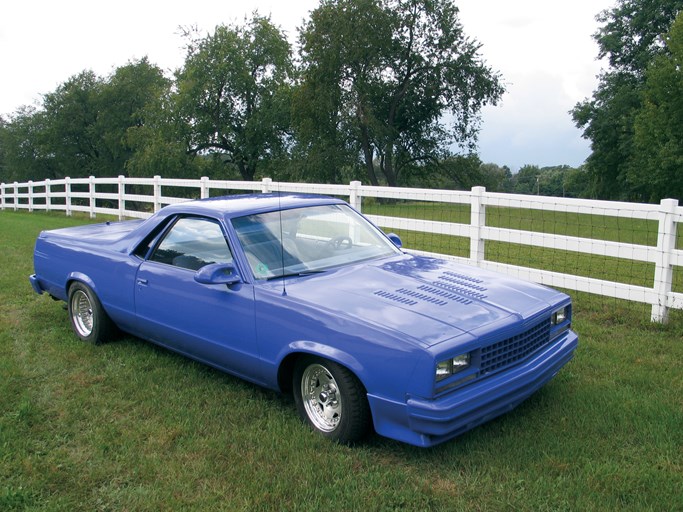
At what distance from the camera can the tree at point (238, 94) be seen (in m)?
42.1

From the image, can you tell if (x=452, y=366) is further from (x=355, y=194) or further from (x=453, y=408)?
(x=355, y=194)

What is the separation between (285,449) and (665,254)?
14.4 feet

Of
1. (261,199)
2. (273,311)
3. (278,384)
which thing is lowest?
(278,384)

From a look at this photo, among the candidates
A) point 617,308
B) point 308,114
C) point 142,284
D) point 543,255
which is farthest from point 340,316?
point 308,114

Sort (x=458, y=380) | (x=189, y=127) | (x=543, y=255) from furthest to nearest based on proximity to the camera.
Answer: (x=189, y=127), (x=543, y=255), (x=458, y=380)

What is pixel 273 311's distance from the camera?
384cm

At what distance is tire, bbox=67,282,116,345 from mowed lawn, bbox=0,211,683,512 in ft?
1.32

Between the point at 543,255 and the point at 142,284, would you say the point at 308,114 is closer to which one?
the point at 543,255

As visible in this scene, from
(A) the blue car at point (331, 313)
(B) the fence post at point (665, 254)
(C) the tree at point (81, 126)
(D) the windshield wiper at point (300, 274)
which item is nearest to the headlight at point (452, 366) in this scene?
(A) the blue car at point (331, 313)

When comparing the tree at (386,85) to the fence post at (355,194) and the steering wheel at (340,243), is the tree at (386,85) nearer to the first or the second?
the fence post at (355,194)

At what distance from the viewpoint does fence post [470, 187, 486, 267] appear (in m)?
7.58

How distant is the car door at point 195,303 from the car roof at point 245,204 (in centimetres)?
9

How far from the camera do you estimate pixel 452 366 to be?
3.29 m

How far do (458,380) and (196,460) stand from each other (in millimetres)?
1547
